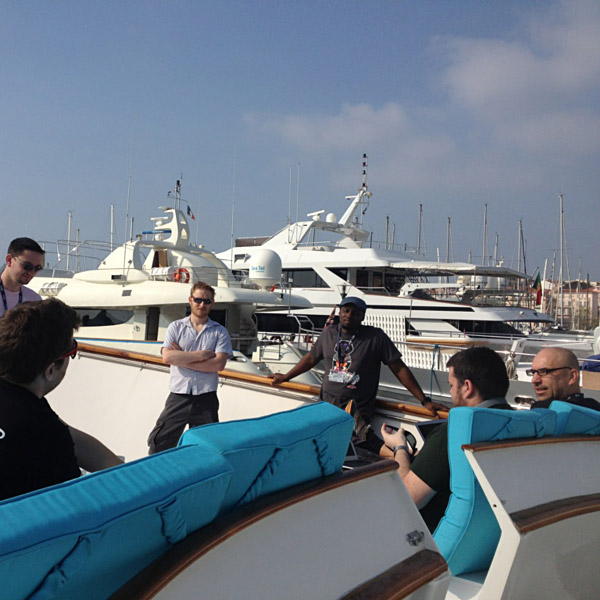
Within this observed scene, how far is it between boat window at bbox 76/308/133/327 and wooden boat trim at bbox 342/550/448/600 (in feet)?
38.6

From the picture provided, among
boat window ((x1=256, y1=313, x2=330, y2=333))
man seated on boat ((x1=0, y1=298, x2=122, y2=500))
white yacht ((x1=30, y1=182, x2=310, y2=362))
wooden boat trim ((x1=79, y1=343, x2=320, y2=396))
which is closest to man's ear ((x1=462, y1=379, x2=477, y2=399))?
man seated on boat ((x1=0, y1=298, x2=122, y2=500))

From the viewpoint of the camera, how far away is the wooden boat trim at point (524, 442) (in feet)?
6.07

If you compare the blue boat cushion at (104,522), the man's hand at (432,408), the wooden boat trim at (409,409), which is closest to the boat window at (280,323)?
the wooden boat trim at (409,409)

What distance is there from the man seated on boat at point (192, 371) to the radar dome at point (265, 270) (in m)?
9.50

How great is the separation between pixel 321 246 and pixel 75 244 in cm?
1181

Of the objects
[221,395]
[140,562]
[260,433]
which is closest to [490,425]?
[260,433]

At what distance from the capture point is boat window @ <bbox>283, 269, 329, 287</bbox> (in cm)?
2236

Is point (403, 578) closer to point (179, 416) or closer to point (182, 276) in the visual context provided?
point (179, 416)

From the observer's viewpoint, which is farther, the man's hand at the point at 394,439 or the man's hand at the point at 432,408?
the man's hand at the point at 432,408

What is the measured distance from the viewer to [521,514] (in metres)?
1.89

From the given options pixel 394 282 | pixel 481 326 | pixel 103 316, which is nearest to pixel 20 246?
pixel 103 316

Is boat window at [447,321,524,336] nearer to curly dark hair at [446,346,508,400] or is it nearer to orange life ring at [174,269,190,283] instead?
orange life ring at [174,269,190,283]

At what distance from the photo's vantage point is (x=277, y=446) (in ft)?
4.57

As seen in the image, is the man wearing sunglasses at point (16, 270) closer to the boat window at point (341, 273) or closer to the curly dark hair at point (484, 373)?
the curly dark hair at point (484, 373)
